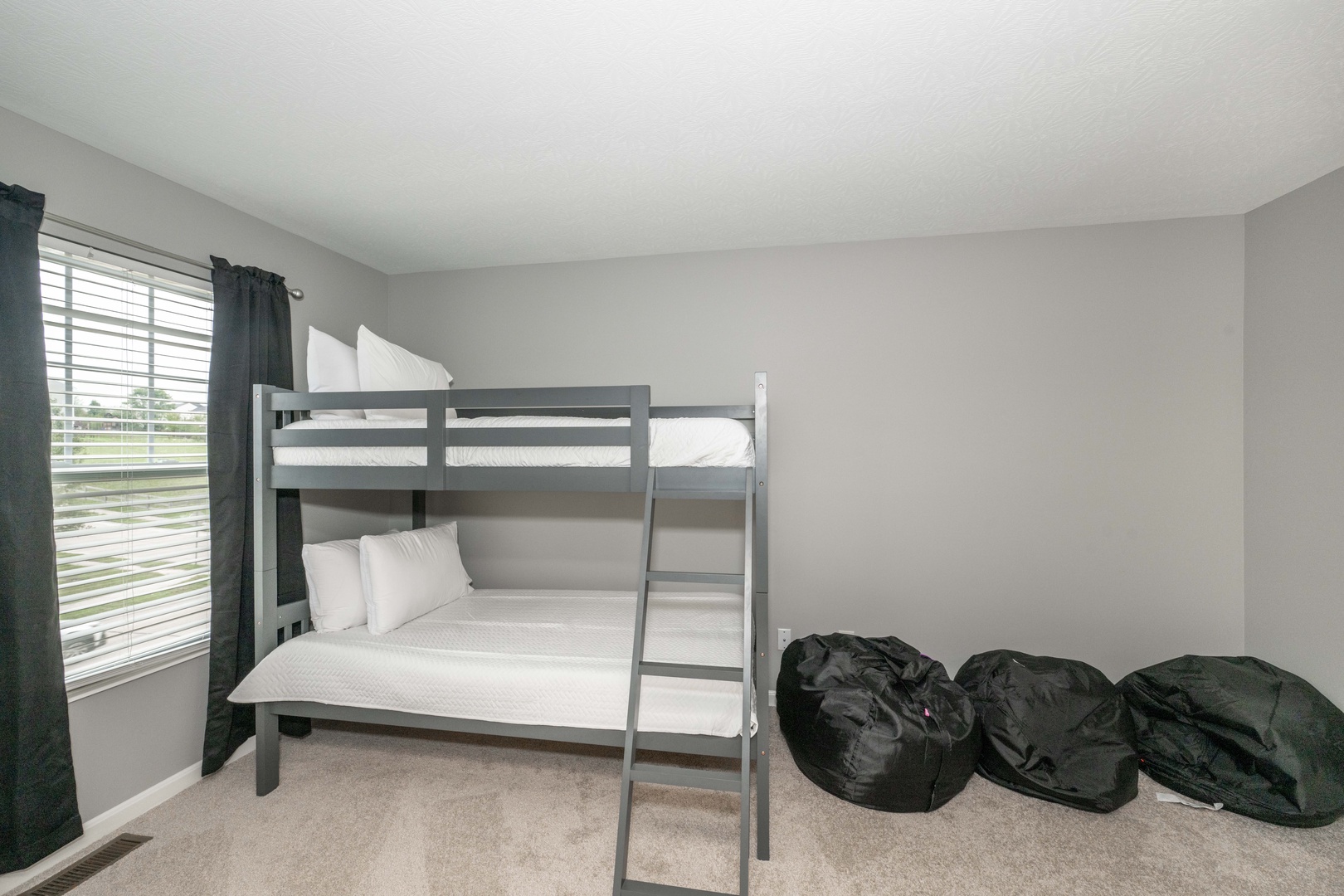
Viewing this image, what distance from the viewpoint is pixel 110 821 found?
6.82ft

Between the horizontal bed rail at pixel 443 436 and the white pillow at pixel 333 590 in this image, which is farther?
the white pillow at pixel 333 590

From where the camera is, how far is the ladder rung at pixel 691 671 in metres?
1.88

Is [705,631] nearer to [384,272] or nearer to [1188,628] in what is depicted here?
[1188,628]

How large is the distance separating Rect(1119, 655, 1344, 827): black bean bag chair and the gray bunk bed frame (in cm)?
169

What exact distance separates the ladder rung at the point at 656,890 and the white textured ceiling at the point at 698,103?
7.90 feet

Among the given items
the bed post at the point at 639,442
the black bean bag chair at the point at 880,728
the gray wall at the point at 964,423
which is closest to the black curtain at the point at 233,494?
the gray wall at the point at 964,423

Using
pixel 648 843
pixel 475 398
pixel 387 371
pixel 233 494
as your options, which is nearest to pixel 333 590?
pixel 233 494

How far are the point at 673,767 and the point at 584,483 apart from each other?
1.02 metres

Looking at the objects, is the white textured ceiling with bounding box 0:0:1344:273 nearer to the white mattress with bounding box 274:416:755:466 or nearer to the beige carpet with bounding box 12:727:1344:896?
the white mattress with bounding box 274:416:755:466

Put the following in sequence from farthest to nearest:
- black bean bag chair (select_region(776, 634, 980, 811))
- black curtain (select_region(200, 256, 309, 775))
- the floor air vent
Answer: black curtain (select_region(200, 256, 309, 775)) → black bean bag chair (select_region(776, 634, 980, 811)) → the floor air vent

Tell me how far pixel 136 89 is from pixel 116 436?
1.22 meters

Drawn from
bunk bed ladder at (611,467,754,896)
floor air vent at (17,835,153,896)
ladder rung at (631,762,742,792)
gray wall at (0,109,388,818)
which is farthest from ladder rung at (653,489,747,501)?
floor air vent at (17,835,153,896)

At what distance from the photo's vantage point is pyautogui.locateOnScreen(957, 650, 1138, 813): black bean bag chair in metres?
2.17

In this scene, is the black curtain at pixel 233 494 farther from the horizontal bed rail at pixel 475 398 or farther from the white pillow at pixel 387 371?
the white pillow at pixel 387 371
